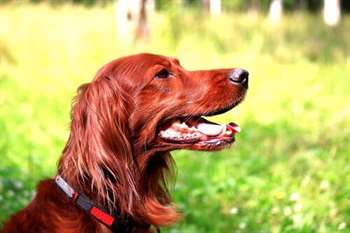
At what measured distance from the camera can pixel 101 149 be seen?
10.1 ft

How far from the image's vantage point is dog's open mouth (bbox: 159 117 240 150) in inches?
133

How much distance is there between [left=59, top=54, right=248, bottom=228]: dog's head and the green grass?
1.80 meters

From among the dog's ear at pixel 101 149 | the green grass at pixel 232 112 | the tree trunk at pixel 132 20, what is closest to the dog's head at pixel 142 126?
the dog's ear at pixel 101 149

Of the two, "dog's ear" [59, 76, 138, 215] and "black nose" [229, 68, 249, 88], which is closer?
"dog's ear" [59, 76, 138, 215]

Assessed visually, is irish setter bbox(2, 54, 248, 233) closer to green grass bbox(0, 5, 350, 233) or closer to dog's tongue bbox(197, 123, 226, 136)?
dog's tongue bbox(197, 123, 226, 136)

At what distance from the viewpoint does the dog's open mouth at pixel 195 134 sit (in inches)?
133

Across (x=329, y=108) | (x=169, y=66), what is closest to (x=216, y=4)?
(x=329, y=108)

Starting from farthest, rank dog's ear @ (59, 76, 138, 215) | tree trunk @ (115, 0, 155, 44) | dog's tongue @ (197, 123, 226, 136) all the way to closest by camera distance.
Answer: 1. tree trunk @ (115, 0, 155, 44)
2. dog's tongue @ (197, 123, 226, 136)
3. dog's ear @ (59, 76, 138, 215)

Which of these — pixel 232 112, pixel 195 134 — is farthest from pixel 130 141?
pixel 232 112

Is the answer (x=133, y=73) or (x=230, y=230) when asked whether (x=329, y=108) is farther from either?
(x=133, y=73)

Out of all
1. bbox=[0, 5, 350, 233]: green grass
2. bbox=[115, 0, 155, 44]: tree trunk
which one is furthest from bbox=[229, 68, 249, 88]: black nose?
bbox=[115, 0, 155, 44]: tree trunk

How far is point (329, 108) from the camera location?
29.9 feet

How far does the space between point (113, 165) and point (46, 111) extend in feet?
19.2

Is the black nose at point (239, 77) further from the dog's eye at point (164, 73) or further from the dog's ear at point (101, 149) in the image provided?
the dog's ear at point (101, 149)
